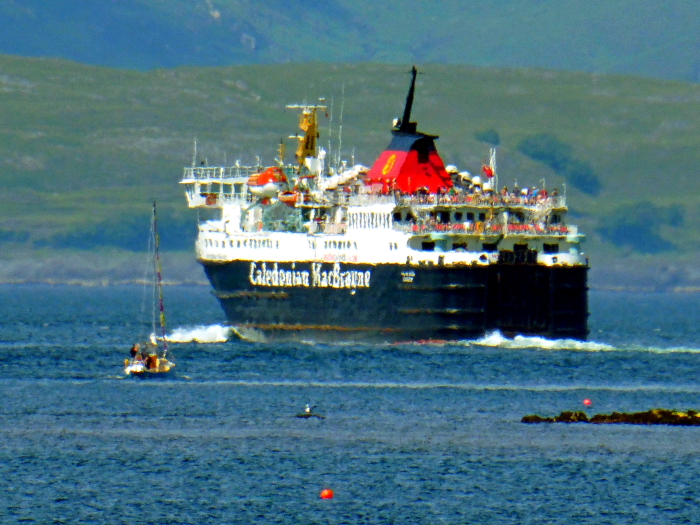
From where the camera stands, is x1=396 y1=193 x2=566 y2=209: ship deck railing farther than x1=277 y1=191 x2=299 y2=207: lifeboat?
No

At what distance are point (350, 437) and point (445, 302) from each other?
29.8m

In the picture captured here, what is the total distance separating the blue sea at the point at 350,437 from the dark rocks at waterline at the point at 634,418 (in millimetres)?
1170

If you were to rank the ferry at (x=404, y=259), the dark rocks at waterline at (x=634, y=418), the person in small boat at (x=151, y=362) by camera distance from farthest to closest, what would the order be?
the ferry at (x=404, y=259)
the person in small boat at (x=151, y=362)
the dark rocks at waterline at (x=634, y=418)

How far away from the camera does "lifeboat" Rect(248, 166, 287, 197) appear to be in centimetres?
10881

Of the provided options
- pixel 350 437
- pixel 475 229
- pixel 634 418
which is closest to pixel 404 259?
pixel 475 229

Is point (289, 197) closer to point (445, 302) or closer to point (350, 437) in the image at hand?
point (445, 302)

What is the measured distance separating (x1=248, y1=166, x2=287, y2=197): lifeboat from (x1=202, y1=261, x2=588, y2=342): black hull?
8776 millimetres

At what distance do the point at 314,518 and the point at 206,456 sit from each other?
10183mm

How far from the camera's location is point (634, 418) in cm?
7019

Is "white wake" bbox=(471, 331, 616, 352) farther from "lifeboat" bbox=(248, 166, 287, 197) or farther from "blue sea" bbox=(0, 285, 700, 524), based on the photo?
"lifeboat" bbox=(248, 166, 287, 197)

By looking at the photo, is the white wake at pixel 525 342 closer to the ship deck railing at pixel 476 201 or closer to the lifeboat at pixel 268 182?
the ship deck railing at pixel 476 201

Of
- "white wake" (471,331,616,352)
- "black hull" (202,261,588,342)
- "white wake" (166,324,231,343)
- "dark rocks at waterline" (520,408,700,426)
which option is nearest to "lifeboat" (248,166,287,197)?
"white wake" (166,324,231,343)

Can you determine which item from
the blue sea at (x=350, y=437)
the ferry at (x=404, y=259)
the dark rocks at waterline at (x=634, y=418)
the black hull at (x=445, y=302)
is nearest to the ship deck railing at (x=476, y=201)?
the ferry at (x=404, y=259)

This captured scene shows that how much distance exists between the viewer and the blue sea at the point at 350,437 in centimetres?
5388
